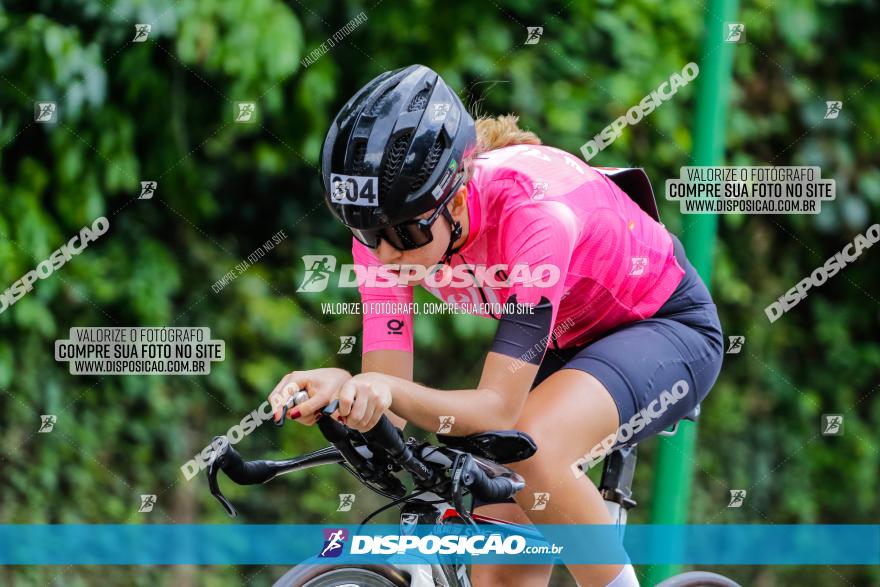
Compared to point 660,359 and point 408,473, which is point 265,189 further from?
point 408,473

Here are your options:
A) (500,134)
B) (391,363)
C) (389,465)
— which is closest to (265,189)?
(500,134)

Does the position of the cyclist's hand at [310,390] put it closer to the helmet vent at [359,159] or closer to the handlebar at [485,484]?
the handlebar at [485,484]

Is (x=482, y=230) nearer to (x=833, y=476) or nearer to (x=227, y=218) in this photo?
(x=227, y=218)

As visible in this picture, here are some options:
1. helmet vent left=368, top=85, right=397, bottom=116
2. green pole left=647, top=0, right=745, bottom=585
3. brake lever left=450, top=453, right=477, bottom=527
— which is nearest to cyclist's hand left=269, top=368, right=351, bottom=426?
brake lever left=450, top=453, right=477, bottom=527

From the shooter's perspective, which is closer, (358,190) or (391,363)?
(358,190)

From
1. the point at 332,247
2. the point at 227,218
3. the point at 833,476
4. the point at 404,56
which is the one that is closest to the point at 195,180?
the point at 227,218

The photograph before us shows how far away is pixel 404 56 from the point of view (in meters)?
5.27

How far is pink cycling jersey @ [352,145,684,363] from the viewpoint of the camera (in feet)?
8.11

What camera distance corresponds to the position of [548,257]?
2457mm

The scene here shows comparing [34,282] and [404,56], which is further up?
[404,56]

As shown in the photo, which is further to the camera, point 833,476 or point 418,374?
point 833,476

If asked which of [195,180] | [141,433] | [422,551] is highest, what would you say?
[195,180]

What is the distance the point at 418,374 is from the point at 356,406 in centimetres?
386

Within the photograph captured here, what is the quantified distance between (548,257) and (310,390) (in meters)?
0.64
